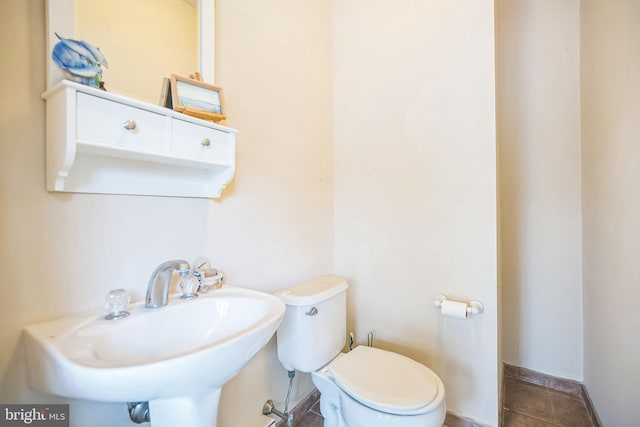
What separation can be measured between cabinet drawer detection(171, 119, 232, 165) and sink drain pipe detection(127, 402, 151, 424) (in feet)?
2.42

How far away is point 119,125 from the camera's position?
2.31 ft

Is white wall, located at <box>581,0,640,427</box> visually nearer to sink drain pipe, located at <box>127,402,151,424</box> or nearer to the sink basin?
the sink basin

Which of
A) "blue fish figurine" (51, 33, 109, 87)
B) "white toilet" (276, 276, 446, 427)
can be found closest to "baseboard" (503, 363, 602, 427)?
"white toilet" (276, 276, 446, 427)

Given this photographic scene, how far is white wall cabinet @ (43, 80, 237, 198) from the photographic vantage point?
646 millimetres

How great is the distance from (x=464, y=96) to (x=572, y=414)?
6.20 ft

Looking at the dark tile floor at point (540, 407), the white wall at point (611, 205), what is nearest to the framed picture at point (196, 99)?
the white wall at point (611, 205)

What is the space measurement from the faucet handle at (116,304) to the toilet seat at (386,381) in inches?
33.3

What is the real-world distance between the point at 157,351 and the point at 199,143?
635 millimetres

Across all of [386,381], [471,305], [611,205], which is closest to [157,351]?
[386,381]

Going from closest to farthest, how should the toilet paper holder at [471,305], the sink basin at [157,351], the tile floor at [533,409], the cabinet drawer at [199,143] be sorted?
the sink basin at [157,351]
the cabinet drawer at [199,143]
the toilet paper holder at [471,305]
the tile floor at [533,409]

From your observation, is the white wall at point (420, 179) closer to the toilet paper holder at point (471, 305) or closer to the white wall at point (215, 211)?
the toilet paper holder at point (471, 305)

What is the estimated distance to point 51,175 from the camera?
0.69 metres

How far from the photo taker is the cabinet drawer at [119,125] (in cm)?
65

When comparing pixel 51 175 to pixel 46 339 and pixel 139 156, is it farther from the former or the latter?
pixel 46 339
